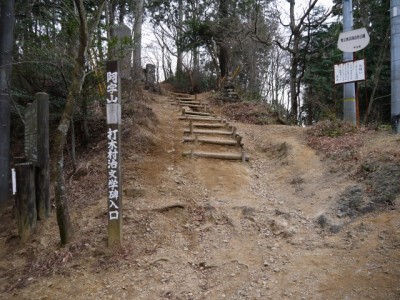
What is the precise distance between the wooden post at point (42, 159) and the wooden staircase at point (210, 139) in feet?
8.84

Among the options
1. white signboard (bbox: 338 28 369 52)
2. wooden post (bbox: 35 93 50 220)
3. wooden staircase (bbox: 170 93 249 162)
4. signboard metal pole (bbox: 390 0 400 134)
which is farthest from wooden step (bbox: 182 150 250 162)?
white signboard (bbox: 338 28 369 52)

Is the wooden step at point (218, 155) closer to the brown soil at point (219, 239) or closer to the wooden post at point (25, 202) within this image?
the brown soil at point (219, 239)

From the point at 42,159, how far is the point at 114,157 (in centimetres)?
139

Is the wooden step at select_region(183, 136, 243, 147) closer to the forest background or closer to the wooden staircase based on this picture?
the wooden staircase

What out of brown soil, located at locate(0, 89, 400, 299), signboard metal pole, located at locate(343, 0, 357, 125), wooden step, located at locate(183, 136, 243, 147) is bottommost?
brown soil, located at locate(0, 89, 400, 299)

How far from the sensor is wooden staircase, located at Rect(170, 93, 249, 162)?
256 inches

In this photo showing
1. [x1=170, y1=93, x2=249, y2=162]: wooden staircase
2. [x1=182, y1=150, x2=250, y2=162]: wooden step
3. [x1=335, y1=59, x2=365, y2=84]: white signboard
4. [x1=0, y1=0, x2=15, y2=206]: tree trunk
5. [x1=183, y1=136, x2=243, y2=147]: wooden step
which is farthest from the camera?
[x1=183, y1=136, x2=243, y2=147]: wooden step

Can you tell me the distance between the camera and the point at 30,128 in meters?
4.79

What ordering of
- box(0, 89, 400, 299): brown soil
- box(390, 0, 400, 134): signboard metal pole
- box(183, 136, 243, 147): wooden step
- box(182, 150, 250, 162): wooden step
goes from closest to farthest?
box(0, 89, 400, 299): brown soil, box(390, 0, 400, 134): signboard metal pole, box(182, 150, 250, 162): wooden step, box(183, 136, 243, 147): wooden step

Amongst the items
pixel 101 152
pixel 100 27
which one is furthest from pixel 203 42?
pixel 101 152

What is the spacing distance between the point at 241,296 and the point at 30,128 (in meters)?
3.97

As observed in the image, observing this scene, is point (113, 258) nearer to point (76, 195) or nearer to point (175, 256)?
point (175, 256)

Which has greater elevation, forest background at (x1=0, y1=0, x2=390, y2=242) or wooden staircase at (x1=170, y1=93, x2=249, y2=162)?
forest background at (x1=0, y1=0, x2=390, y2=242)

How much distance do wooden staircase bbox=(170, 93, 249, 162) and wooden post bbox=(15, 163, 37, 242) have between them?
2913 mm
